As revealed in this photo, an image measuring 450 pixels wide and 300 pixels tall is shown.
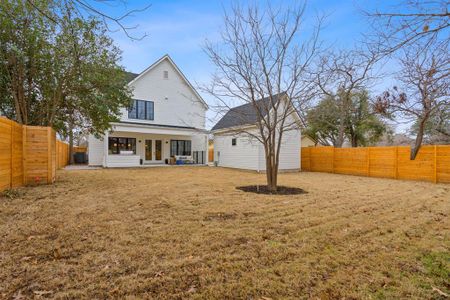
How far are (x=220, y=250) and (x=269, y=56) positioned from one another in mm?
6632

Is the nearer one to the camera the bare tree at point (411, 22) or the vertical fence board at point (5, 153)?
the bare tree at point (411, 22)

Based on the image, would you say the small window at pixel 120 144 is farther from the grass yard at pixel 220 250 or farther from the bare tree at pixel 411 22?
the bare tree at pixel 411 22

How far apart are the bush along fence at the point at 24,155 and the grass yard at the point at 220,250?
49.7 inches

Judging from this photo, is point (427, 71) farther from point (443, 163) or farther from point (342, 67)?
point (443, 163)

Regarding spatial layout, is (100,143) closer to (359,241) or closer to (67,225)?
(67,225)

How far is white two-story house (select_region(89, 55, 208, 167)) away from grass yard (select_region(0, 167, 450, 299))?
40.1 feet

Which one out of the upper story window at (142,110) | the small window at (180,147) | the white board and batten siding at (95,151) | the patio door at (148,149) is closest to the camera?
the white board and batten siding at (95,151)

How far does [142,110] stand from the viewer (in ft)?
63.8

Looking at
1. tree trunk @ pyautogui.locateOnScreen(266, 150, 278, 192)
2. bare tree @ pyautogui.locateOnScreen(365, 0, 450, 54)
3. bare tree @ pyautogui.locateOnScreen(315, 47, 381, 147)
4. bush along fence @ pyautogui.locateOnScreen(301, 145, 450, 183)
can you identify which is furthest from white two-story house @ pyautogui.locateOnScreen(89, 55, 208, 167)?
bare tree @ pyautogui.locateOnScreen(365, 0, 450, 54)

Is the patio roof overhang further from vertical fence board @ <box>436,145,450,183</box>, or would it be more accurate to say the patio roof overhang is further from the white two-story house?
vertical fence board @ <box>436,145,450,183</box>

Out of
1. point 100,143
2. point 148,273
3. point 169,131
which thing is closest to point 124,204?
point 148,273

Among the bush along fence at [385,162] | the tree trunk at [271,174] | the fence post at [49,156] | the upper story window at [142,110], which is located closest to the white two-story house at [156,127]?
the upper story window at [142,110]

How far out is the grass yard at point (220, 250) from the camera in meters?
2.41

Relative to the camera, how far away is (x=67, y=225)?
4211 millimetres
